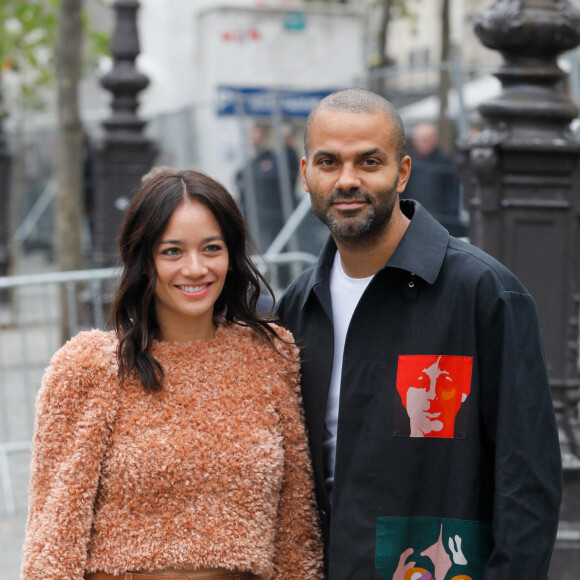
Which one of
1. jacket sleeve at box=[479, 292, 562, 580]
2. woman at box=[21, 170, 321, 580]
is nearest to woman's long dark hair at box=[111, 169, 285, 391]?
woman at box=[21, 170, 321, 580]

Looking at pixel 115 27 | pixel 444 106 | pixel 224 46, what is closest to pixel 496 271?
pixel 115 27

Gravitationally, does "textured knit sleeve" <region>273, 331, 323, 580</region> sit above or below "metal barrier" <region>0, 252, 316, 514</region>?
above

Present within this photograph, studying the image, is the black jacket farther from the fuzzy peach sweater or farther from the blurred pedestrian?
the blurred pedestrian

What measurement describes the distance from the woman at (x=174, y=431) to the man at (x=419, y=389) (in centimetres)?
21

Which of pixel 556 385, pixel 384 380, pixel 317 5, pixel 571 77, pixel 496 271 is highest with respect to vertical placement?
pixel 317 5

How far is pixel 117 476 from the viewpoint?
2.74 m

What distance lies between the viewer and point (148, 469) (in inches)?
108

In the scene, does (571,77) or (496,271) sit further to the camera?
(571,77)

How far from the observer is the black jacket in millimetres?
2674

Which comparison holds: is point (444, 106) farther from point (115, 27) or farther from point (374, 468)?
point (374, 468)

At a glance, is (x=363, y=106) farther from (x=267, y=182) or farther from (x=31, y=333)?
(x=267, y=182)

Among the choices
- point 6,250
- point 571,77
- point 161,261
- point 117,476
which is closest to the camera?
point 117,476

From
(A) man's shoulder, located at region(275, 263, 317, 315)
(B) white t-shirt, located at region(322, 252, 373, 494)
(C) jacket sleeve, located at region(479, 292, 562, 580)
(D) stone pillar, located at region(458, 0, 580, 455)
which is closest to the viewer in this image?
(C) jacket sleeve, located at region(479, 292, 562, 580)

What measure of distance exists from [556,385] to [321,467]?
1981mm
